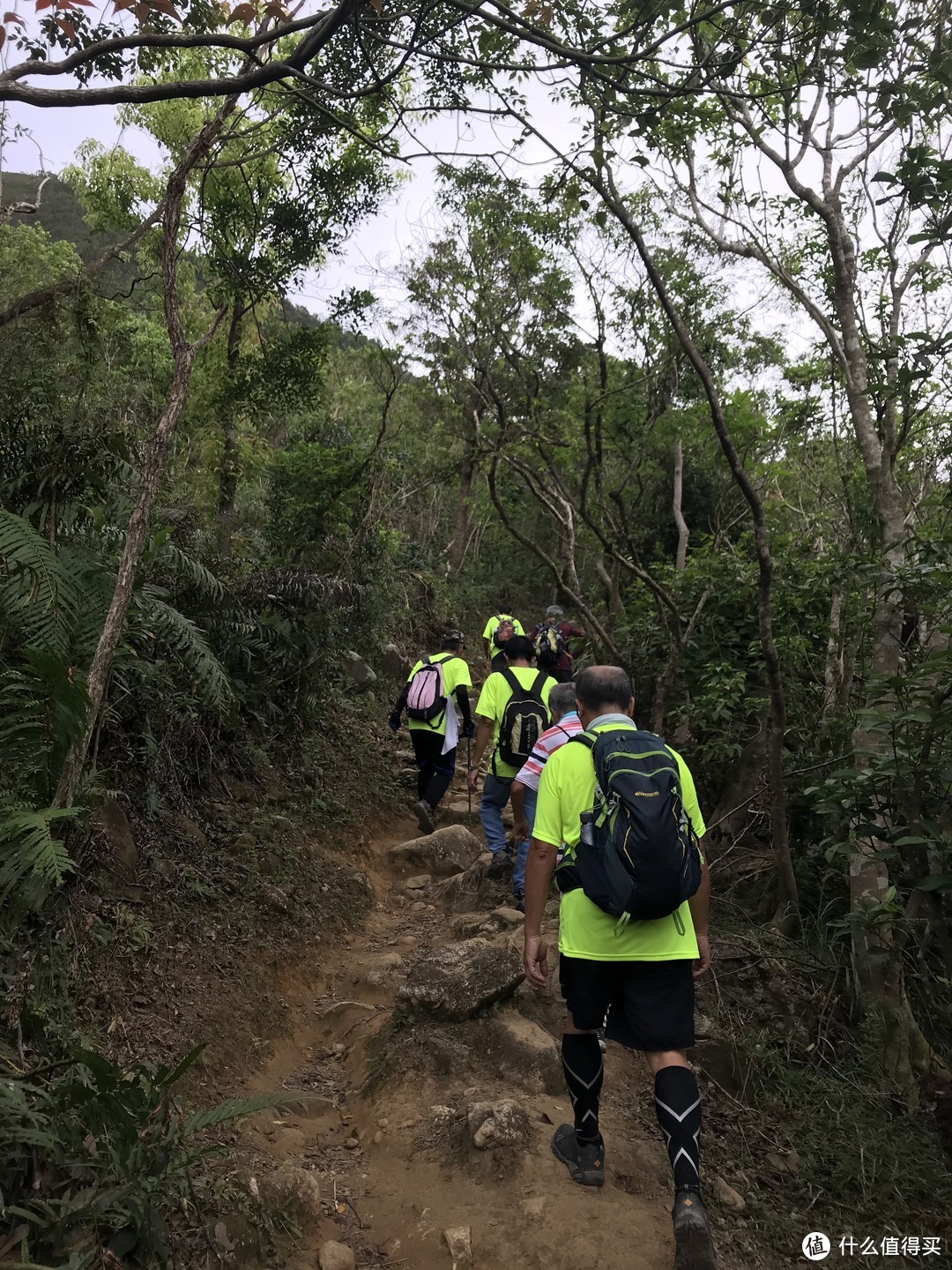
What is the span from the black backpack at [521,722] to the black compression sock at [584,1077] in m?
2.75

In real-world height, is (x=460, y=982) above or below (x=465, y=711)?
below

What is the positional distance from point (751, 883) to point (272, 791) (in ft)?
12.6

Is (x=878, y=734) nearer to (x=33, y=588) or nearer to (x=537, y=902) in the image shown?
(x=537, y=902)

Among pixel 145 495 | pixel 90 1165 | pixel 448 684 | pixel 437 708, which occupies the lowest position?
pixel 90 1165

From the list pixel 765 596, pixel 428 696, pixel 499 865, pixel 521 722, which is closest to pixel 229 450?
pixel 428 696

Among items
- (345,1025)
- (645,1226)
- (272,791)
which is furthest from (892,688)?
(272,791)

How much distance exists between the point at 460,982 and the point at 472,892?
6.70 feet

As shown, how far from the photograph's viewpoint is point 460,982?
4.30 m

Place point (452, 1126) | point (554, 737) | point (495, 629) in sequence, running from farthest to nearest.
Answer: point (495, 629) < point (554, 737) < point (452, 1126)

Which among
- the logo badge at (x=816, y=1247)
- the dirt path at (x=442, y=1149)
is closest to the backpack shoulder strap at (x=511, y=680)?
the dirt path at (x=442, y=1149)

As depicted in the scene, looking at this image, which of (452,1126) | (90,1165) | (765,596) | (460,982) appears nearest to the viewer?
(90,1165)

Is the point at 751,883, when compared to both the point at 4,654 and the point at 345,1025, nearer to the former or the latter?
the point at 345,1025

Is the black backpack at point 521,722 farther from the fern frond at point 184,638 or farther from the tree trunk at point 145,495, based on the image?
the tree trunk at point 145,495

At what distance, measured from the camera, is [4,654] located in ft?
13.6
